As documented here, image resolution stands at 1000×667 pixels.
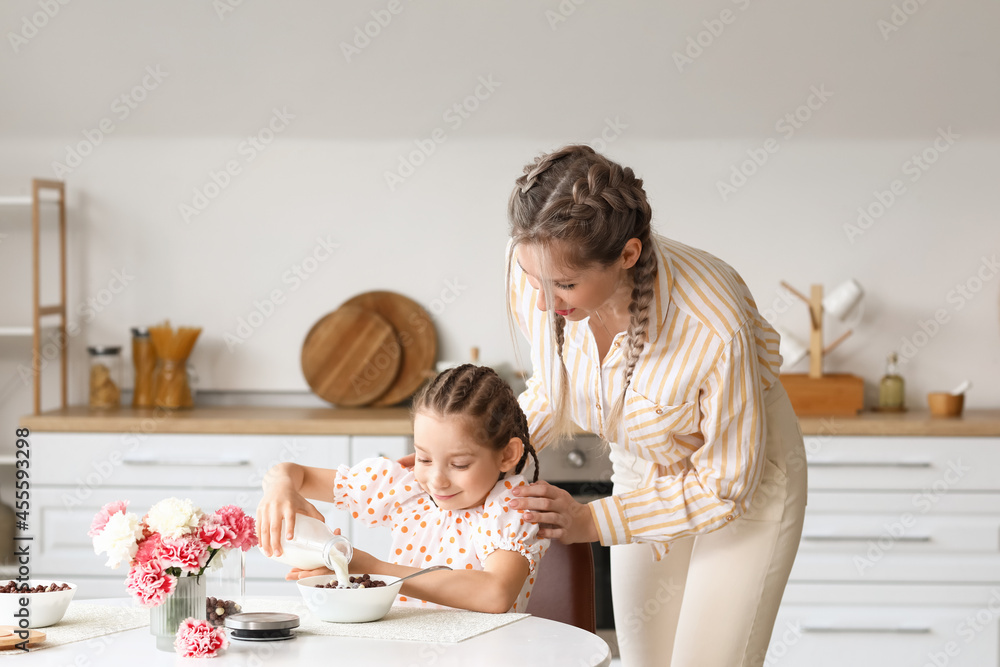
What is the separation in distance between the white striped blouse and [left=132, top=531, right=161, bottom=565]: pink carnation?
2.09 feet

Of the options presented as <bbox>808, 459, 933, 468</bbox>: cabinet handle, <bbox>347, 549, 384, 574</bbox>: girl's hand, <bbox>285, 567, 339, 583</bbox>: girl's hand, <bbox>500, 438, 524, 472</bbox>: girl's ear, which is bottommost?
<bbox>808, 459, 933, 468</bbox>: cabinet handle

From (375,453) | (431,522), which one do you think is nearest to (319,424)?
(375,453)

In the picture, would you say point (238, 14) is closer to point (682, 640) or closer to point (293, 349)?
point (293, 349)

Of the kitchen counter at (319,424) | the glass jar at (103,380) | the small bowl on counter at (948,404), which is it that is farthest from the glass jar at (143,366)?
the small bowl on counter at (948,404)

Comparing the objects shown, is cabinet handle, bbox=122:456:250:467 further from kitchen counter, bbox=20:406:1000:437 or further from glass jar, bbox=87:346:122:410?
glass jar, bbox=87:346:122:410

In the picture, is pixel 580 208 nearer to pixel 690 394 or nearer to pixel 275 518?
pixel 690 394

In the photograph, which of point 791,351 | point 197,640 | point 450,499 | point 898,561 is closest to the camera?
point 197,640

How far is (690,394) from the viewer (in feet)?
4.87

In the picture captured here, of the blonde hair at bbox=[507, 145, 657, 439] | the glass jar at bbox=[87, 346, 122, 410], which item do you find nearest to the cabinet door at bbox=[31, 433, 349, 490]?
the glass jar at bbox=[87, 346, 122, 410]

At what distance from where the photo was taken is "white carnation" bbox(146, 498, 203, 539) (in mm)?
1154

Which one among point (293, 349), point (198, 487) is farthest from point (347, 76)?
point (198, 487)

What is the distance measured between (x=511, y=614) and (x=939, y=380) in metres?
2.38

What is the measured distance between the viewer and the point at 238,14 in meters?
→ 2.92

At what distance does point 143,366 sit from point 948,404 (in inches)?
98.4
